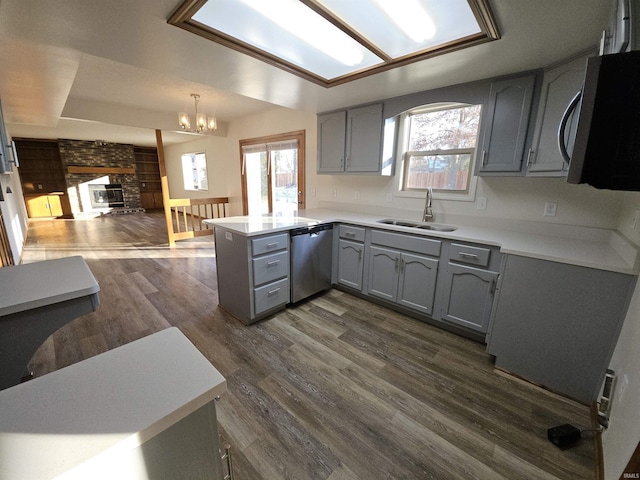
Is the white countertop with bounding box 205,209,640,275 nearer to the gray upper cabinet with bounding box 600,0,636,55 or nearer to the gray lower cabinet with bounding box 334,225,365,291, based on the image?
the gray lower cabinet with bounding box 334,225,365,291

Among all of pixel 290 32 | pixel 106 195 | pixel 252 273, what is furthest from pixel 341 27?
pixel 106 195

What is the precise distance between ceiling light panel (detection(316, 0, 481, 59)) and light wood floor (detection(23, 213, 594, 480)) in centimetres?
217

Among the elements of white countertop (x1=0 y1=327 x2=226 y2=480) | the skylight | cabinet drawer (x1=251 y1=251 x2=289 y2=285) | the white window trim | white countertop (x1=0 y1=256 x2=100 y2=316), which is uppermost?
the skylight

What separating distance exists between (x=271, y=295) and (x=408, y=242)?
1353 mm

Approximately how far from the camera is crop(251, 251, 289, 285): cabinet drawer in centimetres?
229

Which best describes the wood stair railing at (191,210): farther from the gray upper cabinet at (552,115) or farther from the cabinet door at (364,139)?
the gray upper cabinet at (552,115)

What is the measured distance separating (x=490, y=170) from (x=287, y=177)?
302cm

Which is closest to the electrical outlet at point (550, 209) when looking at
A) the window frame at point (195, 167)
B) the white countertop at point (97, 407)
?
the white countertop at point (97, 407)

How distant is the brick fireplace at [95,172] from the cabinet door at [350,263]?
9.09m

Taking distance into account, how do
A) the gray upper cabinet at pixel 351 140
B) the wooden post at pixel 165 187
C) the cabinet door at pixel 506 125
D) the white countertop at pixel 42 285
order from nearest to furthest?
1. the white countertop at pixel 42 285
2. the cabinet door at pixel 506 125
3. the gray upper cabinet at pixel 351 140
4. the wooden post at pixel 165 187

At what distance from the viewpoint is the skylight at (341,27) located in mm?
1380

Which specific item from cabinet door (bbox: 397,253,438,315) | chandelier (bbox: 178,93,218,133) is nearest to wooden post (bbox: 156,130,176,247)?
chandelier (bbox: 178,93,218,133)

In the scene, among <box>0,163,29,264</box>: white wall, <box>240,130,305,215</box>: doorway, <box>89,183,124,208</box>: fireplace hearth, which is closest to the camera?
<box>0,163,29,264</box>: white wall

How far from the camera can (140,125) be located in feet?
14.3
